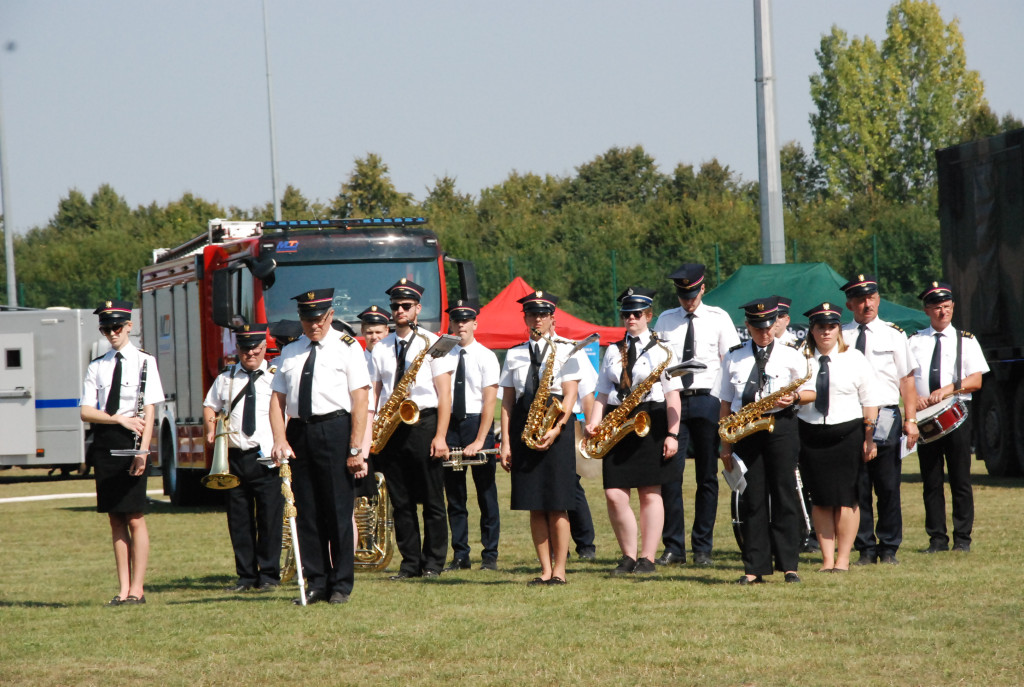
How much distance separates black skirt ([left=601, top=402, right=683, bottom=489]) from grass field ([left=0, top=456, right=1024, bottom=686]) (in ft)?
2.23

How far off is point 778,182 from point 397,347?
456 inches

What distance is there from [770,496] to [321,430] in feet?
9.68

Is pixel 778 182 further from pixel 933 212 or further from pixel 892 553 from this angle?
Answer: pixel 933 212

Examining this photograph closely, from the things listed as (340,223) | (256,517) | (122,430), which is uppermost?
(340,223)

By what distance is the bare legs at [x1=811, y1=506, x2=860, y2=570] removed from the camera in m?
10.1

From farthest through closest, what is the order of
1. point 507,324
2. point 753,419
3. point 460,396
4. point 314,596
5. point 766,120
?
point 507,324 → point 766,120 → point 460,396 → point 753,419 → point 314,596

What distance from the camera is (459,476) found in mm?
11867

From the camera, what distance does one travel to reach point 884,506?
10656mm

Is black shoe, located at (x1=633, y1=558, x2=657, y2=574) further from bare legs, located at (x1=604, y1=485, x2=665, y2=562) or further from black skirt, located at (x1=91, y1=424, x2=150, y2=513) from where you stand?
black skirt, located at (x1=91, y1=424, x2=150, y2=513)

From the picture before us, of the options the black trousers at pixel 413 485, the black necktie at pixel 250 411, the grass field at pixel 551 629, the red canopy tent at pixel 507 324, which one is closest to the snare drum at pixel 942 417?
the grass field at pixel 551 629

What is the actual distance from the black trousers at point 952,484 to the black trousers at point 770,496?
2.03 meters

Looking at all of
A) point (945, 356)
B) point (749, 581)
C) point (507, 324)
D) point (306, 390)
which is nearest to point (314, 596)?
point (306, 390)

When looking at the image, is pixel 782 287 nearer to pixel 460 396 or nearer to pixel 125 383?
pixel 460 396

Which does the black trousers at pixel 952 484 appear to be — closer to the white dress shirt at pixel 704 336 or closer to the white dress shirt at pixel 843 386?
the white dress shirt at pixel 843 386
